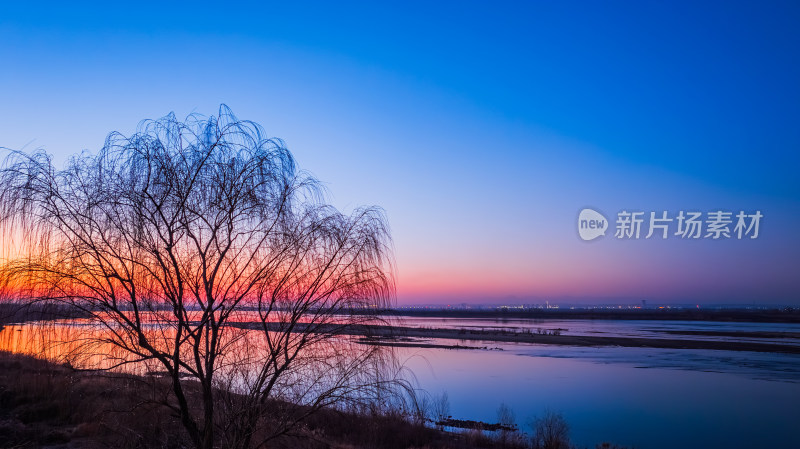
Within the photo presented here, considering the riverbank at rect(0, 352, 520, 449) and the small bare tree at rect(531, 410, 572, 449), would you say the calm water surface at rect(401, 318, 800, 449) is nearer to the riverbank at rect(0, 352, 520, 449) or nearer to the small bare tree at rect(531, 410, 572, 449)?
the small bare tree at rect(531, 410, 572, 449)

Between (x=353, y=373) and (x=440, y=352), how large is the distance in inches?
1308

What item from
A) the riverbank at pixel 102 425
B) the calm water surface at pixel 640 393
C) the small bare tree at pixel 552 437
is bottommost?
the calm water surface at pixel 640 393

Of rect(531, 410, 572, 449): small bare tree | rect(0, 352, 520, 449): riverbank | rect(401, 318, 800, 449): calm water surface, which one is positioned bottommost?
rect(401, 318, 800, 449): calm water surface

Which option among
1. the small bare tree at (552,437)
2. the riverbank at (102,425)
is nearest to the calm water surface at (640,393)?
the small bare tree at (552,437)

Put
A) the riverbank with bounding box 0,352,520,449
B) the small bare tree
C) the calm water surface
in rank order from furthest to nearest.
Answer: the calm water surface < the small bare tree < the riverbank with bounding box 0,352,520,449

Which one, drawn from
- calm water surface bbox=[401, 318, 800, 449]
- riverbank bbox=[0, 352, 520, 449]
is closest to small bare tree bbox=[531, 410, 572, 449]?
calm water surface bbox=[401, 318, 800, 449]

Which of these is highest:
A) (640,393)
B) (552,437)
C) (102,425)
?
(102,425)

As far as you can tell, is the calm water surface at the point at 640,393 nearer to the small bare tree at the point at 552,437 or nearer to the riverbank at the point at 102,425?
the small bare tree at the point at 552,437

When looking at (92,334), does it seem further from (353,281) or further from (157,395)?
(353,281)

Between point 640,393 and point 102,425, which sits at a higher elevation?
point 102,425

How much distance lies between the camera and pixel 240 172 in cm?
775

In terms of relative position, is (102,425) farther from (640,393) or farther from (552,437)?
(640,393)

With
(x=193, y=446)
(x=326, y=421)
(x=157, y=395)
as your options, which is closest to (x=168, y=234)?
(x=157, y=395)

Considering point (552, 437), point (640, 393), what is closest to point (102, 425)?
point (552, 437)
